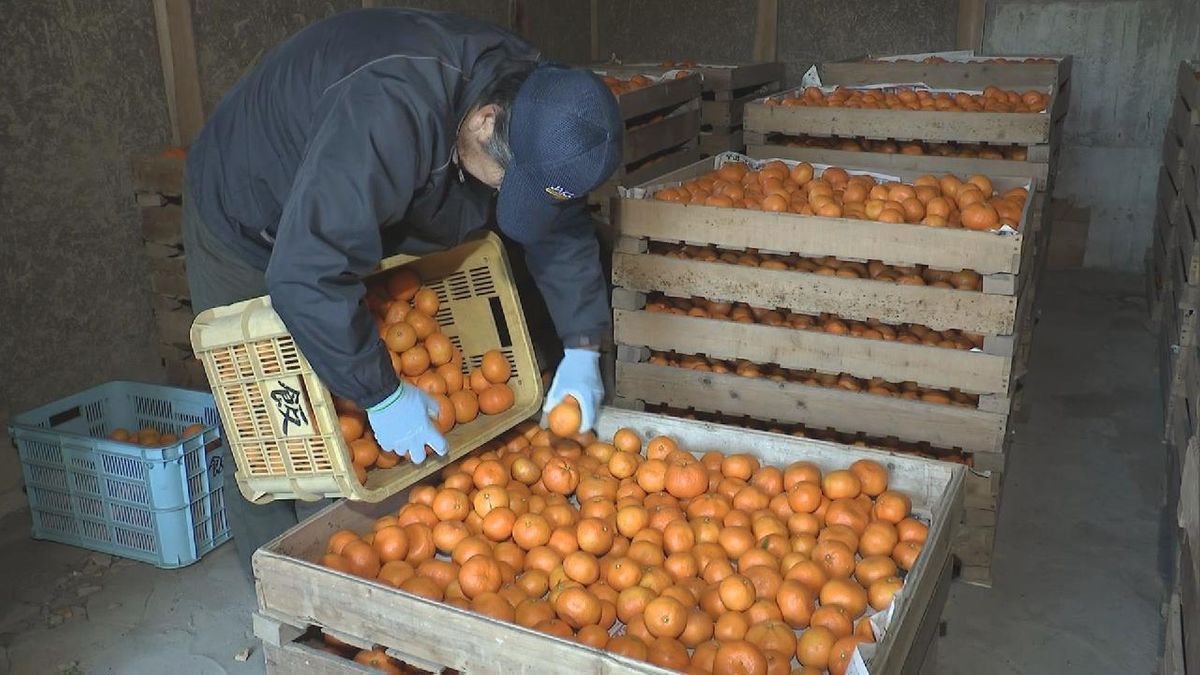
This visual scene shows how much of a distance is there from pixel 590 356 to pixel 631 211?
3.01 feet

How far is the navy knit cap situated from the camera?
2297 millimetres

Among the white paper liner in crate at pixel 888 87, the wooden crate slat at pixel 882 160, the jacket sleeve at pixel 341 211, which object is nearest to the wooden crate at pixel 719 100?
the white paper liner in crate at pixel 888 87

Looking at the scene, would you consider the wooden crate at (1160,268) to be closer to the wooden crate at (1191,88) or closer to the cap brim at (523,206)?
the wooden crate at (1191,88)

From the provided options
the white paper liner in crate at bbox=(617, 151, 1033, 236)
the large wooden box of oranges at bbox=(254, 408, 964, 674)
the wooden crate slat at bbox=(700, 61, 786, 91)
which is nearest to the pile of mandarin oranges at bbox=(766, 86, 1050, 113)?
the white paper liner in crate at bbox=(617, 151, 1033, 236)

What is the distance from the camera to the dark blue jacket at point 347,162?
2.27 metres

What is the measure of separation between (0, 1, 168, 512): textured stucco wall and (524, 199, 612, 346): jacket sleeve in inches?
98.6

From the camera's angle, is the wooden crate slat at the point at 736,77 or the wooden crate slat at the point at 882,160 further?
the wooden crate slat at the point at 736,77

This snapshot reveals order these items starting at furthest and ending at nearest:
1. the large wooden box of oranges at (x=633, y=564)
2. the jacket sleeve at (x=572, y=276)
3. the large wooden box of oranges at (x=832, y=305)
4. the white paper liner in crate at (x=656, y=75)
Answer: the white paper liner in crate at (x=656, y=75)
the large wooden box of oranges at (x=832, y=305)
the jacket sleeve at (x=572, y=276)
the large wooden box of oranges at (x=633, y=564)

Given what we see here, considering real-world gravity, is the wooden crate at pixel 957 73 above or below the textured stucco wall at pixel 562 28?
below

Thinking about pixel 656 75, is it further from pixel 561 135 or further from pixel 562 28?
pixel 561 135

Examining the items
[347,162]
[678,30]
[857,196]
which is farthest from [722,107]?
[347,162]

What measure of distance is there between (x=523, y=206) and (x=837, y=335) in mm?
1683

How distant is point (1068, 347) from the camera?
6703 millimetres

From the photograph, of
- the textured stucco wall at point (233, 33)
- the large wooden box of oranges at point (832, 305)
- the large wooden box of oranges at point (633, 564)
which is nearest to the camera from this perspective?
the large wooden box of oranges at point (633, 564)
